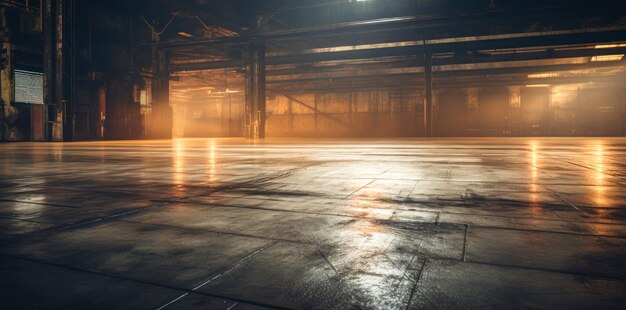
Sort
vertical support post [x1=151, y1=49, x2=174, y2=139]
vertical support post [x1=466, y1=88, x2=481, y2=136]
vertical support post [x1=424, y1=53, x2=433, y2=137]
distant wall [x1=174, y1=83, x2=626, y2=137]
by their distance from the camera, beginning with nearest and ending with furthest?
1. vertical support post [x1=424, y1=53, x2=433, y2=137]
2. vertical support post [x1=151, y1=49, x2=174, y2=139]
3. distant wall [x1=174, y1=83, x2=626, y2=137]
4. vertical support post [x1=466, y1=88, x2=481, y2=136]

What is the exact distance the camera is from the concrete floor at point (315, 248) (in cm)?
115

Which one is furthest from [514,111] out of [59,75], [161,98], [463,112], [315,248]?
[315,248]

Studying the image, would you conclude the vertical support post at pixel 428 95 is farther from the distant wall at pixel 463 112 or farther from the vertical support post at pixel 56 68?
the vertical support post at pixel 56 68

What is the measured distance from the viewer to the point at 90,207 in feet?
8.32

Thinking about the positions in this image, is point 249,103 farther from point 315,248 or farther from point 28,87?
point 315,248

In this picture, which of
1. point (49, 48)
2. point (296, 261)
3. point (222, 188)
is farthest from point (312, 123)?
point (296, 261)

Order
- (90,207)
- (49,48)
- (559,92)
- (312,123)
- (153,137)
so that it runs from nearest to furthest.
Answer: (90,207) < (49,48) < (153,137) < (559,92) < (312,123)

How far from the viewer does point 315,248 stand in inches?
63.9

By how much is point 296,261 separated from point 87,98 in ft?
64.2

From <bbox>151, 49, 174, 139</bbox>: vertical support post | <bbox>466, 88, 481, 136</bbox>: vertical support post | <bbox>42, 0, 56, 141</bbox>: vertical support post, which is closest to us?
<bbox>42, 0, 56, 141</bbox>: vertical support post

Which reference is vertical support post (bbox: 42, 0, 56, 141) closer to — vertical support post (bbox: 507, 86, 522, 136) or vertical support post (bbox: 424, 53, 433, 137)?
vertical support post (bbox: 424, 53, 433, 137)

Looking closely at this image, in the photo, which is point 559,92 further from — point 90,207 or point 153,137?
point 90,207

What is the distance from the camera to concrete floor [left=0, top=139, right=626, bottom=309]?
3.78ft

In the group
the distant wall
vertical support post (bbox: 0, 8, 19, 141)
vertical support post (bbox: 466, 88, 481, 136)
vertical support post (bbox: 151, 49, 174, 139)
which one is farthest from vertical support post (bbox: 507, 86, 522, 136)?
vertical support post (bbox: 0, 8, 19, 141)
